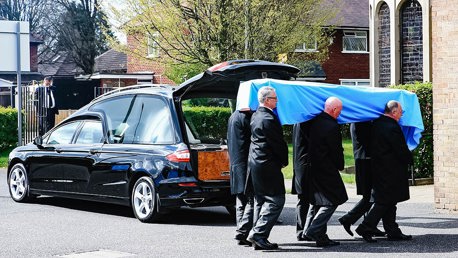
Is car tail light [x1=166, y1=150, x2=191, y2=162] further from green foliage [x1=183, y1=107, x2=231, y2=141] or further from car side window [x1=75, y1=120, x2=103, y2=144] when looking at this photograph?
green foliage [x1=183, y1=107, x2=231, y2=141]

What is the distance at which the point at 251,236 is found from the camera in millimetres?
10969

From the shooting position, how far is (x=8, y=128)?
2800 centimetres

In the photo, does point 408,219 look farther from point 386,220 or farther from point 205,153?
point 205,153

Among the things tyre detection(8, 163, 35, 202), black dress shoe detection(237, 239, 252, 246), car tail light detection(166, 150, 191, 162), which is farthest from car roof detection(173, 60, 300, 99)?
tyre detection(8, 163, 35, 202)

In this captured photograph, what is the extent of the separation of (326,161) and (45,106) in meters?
16.9

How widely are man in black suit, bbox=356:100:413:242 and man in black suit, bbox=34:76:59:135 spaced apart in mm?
15495

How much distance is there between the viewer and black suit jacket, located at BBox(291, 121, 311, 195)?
1127 centimetres

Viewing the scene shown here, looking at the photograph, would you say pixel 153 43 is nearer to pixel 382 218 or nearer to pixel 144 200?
pixel 144 200

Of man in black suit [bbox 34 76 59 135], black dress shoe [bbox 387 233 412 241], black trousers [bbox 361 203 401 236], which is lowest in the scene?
black dress shoe [bbox 387 233 412 241]

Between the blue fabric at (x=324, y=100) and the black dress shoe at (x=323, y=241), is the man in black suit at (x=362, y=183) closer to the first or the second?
the blue fabric at (x=324, y=100)

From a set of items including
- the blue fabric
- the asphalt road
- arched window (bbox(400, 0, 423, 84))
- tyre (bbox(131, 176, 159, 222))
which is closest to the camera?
the asphalt road

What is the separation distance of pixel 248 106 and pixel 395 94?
2553 mm

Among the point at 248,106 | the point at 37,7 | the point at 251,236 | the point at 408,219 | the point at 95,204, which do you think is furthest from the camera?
the point at 37,7

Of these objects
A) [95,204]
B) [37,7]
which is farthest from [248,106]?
[37,7]
